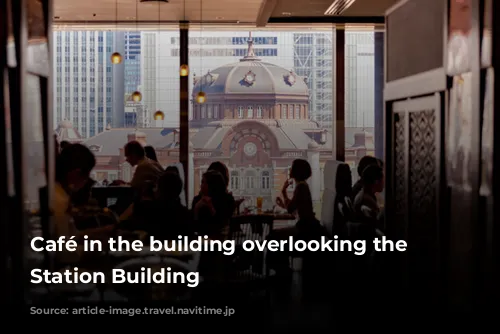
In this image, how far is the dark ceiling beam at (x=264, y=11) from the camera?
28.4 feet

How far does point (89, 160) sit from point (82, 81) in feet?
→ 24.7

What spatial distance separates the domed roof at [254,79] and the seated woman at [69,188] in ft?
25.1

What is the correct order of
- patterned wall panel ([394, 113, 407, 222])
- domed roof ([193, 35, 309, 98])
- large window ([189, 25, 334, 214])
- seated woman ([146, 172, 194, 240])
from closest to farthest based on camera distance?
patterned wall panel ([394, 113, 407, 222])
seated woman ([146, 172, 194, 240])
large window ([189, 25, 334, 214])
domed roof ([193, 35, 309, 98])

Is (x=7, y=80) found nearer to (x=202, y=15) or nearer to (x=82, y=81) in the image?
(x=202, y=15)

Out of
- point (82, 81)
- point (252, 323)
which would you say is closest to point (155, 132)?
point (82, 81)

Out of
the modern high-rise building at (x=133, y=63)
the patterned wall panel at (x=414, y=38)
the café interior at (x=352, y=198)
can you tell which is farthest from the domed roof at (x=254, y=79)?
the patterned wall panel at (x=414, y=38)

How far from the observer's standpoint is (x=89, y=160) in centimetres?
478

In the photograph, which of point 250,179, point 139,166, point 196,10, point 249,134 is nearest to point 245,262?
point 139,166

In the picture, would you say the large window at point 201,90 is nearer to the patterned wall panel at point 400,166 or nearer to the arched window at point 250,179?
the arched window at point 250,179

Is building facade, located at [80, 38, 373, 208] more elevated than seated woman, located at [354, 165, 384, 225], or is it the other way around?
building facade, located at [80, 38, 373, 208]

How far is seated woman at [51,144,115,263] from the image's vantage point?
14.6 feet

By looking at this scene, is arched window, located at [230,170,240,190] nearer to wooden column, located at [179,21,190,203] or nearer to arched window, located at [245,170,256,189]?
arched window, located at [245,170,256,189]

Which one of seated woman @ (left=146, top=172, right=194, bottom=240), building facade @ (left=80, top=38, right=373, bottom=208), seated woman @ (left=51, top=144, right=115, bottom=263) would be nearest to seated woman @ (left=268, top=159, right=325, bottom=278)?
seated woman @ (left=146, top=172, right=194, bottom=240)

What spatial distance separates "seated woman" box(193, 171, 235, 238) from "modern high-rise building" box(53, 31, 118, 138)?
231 inches
